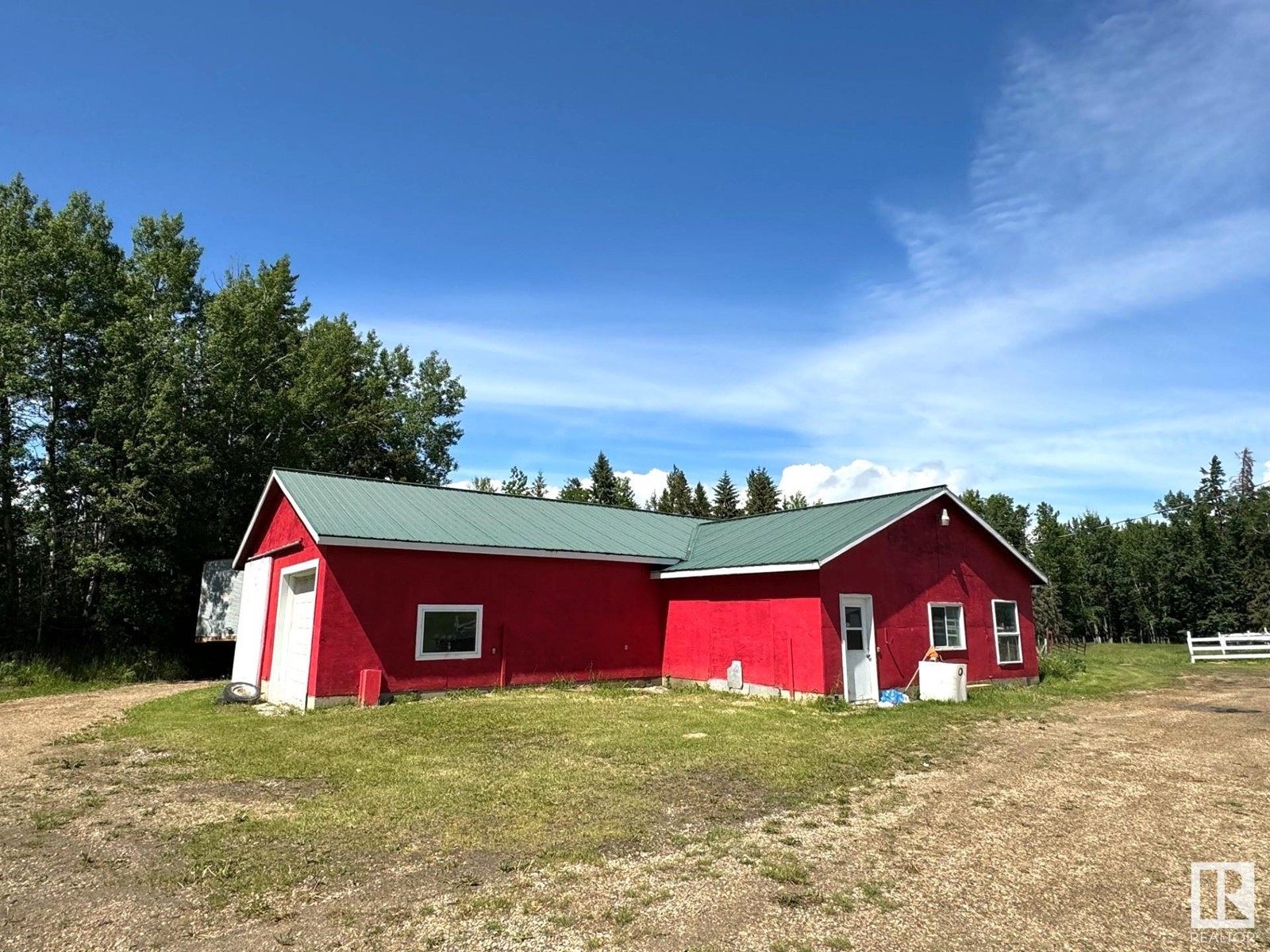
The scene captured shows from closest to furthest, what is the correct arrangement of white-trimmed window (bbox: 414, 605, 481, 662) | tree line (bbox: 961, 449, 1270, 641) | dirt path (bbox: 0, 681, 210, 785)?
dirt path (bbox: 0, 681, 210, 785)
white-trimmed window (bbox: 414, 605, 481, 662)
tree line (bbox: 961, 449, 1270, 641)

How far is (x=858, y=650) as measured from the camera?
15203 millimetres

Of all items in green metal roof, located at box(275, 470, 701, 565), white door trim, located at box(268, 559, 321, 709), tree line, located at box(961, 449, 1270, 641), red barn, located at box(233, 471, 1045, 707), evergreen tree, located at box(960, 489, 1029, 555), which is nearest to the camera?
red barn, located at box(233, 471, 1045, 707)

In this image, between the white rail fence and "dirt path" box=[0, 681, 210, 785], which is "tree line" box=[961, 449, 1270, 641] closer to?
the white rail fence

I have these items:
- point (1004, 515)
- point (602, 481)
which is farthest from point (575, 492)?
point (1004, 515)

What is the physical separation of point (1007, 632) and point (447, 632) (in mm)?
13557

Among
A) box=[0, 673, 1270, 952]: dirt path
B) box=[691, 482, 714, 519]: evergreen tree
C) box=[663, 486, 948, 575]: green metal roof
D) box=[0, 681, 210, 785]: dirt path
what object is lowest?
box=[0, 681, 210, 785]: dirt path

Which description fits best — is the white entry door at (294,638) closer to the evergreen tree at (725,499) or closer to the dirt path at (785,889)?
the dirt path at (785,889)

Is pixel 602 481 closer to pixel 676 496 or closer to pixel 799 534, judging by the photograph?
pixel 676 496

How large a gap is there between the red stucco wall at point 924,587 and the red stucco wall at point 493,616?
5313 mm

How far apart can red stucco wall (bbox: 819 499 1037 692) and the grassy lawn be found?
60.4ft

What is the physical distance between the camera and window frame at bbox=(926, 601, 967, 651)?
1658 centimetres

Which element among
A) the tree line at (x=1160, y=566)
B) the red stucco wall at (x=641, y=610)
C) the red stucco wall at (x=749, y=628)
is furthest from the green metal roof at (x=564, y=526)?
the tree line at (x=1160, y=566)

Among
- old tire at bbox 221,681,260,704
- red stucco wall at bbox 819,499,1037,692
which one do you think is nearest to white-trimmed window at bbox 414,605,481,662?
old tire at bbox 221,681,260,704

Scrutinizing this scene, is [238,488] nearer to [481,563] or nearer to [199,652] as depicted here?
[199,652]
